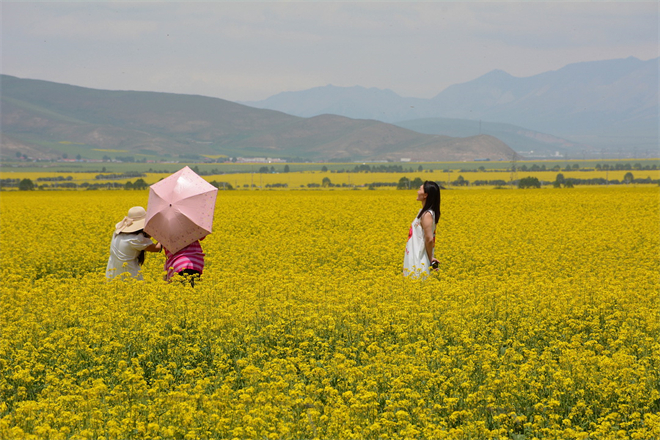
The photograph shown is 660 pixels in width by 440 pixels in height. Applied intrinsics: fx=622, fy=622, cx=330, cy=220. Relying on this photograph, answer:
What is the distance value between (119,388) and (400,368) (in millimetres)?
2873

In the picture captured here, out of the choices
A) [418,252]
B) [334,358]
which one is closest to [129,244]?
[334,358]

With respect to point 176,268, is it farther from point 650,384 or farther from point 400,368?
point 650,384

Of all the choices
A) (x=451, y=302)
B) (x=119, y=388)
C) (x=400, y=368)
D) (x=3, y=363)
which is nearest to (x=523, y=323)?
(x=451, y=302)

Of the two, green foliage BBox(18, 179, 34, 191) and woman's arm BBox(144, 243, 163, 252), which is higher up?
green foliage BBox(18, 179, 34, 191)

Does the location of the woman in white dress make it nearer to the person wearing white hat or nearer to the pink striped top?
the pink striped top

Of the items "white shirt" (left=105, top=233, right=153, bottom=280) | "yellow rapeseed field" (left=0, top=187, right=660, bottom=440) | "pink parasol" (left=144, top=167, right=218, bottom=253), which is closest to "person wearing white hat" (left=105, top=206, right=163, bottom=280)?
"white shirt" (left=105, top=233, right=153, bottom=280)

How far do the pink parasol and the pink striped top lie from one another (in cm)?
24

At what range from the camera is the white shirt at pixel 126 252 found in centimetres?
962

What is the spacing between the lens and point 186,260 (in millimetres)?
9594

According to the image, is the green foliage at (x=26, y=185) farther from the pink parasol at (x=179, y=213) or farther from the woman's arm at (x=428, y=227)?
the woman's arm at (x=428, y=227)

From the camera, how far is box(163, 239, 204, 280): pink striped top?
9.59m

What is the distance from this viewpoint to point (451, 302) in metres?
8.94

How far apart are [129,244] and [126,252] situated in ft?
0.66

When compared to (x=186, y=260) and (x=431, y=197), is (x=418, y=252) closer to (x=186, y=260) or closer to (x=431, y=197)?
(x=431, y=197)
